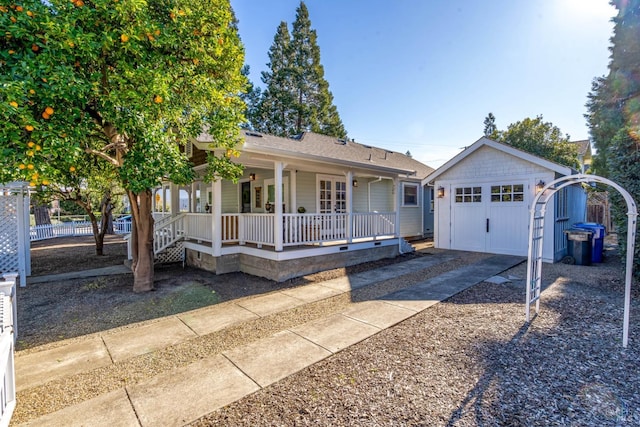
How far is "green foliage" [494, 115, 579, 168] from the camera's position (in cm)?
2142

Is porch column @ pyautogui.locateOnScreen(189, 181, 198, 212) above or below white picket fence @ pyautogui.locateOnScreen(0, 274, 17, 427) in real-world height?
above

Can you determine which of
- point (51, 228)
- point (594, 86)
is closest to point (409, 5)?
point (594, 86)

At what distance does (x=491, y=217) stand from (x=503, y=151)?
2278mm

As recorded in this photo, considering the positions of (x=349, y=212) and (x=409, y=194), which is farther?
(x=409, y=194)

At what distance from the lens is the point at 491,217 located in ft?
34.1

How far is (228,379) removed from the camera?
121 inches

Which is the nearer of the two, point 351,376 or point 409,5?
point 351,376

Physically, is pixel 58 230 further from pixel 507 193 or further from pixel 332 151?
pixel 507 193

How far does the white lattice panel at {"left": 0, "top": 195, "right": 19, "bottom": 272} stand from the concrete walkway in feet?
19.8

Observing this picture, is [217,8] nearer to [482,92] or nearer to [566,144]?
[482,92]

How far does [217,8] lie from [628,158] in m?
8.83

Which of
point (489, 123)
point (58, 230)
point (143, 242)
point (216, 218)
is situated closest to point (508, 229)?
point (216, 218)

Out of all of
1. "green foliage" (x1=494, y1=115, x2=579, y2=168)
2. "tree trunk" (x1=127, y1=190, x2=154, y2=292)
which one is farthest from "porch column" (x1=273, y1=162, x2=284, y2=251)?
"green foliage" (x1=494, y1=115, x2=579, y2=168)

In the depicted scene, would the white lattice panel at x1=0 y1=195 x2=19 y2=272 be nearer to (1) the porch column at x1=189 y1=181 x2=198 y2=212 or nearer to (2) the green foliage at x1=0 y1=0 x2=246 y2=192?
(2) the green foliage at x1=0 y1=0 x2=246 y2=192
